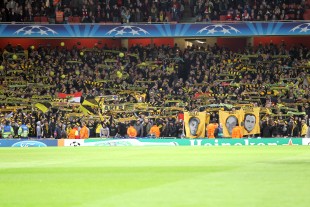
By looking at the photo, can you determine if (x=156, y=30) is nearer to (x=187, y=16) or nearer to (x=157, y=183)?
(x=187, y=16)

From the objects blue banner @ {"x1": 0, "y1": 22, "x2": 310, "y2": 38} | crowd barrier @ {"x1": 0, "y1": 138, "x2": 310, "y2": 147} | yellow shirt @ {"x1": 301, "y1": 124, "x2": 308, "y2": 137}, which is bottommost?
crowd barrier @ {"x1": 0, "y1": 138, "x2": 310, "y2": 147}

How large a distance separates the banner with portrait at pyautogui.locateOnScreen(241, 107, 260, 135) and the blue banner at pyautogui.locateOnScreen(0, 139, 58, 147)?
11054 millimetres

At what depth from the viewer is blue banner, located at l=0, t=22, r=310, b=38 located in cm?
5162

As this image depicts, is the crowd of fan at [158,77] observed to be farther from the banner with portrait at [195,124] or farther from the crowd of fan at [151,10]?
the crowd of fan at [151,10]

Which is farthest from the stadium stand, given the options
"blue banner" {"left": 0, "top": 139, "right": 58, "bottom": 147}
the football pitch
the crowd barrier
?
the football pitch

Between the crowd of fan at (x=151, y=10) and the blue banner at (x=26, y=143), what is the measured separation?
12.7 metres

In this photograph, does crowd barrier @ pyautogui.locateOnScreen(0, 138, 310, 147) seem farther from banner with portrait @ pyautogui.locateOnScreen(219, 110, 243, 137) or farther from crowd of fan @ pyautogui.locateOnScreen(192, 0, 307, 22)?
crowd of fan @ pyautogui.locateOnScreen(192, 0, 307, 22)

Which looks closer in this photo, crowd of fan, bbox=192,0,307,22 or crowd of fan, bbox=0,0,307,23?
crowd of fan, bbox=192,0,307,22

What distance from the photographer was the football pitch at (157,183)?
1377 centimetres

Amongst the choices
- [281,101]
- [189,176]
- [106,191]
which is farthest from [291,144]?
[106,191]

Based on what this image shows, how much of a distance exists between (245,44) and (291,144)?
59.7ft

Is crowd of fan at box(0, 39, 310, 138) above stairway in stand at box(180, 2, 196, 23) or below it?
below

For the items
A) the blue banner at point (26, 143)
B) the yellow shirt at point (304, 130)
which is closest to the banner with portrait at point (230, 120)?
the yellow shirt at point (304, 130)

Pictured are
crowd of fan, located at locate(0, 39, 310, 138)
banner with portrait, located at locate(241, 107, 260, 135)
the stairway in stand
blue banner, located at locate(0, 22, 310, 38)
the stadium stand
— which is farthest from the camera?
the stairway in stand
